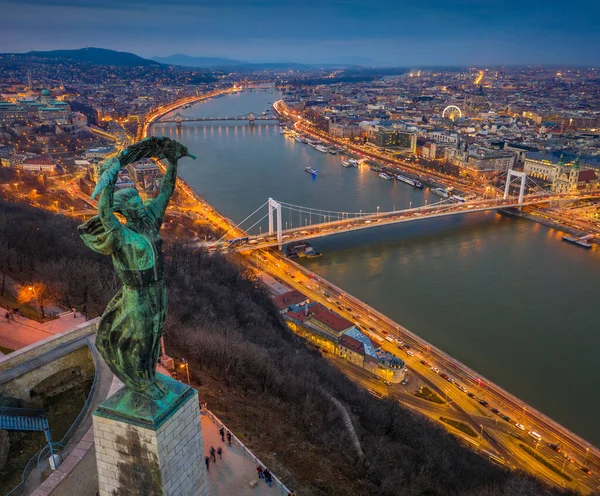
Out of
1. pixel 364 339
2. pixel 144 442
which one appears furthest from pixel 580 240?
pixel 144 442

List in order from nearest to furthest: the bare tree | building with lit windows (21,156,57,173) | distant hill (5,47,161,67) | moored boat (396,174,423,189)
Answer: the bare tree → building with lit windows (21,156,57,173) → moored boat (396,174,423,189) → distant hill (5,47,161,67)

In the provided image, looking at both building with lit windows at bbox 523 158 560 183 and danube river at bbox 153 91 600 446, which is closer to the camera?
danube river at bbox 153 91 600 446

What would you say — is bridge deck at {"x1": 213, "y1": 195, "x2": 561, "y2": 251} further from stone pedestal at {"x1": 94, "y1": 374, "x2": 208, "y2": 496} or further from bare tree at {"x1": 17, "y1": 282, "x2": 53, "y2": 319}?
stone pedestal at {"x1": 94, "y1": 374, "x2": 208, "y2": 496}

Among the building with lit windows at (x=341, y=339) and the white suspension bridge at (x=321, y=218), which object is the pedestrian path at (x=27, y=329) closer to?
the building with lit windows at (x=341, y=339)

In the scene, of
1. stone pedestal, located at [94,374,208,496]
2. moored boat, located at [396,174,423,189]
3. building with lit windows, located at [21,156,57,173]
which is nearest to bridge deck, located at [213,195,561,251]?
moored boat, located at [396,174,423,189]

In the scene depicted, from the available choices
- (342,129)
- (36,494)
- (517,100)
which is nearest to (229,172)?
(342,129)

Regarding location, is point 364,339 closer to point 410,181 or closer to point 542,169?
point 410,181
